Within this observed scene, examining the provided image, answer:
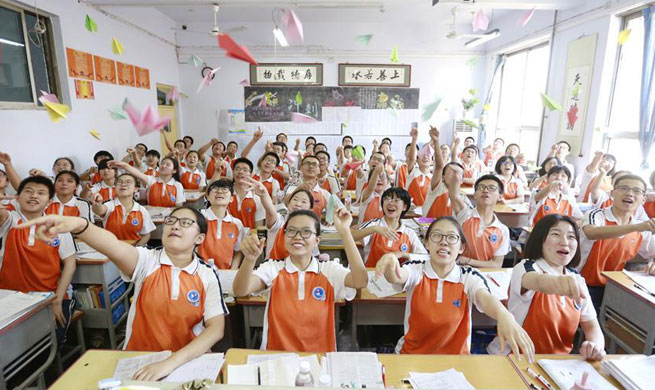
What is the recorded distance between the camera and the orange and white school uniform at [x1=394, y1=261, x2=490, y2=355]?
175 cm

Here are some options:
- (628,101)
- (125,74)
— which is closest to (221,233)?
(125,74)

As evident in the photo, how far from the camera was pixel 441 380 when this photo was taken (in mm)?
1313

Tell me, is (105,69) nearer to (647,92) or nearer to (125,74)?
(125,74)

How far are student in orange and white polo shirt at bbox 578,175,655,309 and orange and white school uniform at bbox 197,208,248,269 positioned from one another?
259 cm

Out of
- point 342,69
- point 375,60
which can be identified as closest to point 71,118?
point 342,69

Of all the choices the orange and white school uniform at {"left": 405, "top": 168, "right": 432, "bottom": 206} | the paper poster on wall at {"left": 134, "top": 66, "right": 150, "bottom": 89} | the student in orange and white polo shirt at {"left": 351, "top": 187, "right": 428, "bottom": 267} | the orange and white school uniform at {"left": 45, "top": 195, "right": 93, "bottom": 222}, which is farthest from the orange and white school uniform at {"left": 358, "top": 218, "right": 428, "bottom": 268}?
the paper poster on wall at {"left": 134, "top": 66, "right": 150, "bottom": 89}

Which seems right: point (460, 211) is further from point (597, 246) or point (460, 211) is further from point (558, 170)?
point (558, 170)

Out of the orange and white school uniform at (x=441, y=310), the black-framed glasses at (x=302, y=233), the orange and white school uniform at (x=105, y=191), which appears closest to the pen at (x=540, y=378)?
the orange and white school uniform at (x=441, y=310)

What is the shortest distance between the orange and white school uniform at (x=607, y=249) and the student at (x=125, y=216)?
358 cm

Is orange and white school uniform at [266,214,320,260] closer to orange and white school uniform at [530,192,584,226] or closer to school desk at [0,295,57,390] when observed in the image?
school desk at [0,295,57,390]

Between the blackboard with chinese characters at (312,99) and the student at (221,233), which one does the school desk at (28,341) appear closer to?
the student at (221,233)

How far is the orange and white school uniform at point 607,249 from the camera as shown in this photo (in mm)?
2623

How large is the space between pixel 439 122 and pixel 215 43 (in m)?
5.61

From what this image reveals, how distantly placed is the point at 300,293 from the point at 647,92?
4.95m
